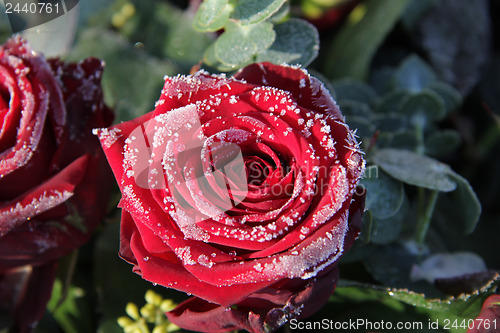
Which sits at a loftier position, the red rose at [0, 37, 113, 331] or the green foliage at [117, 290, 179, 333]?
the red rose at [0, 37, 113, 331]

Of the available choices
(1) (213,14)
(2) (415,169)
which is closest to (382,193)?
(2) (415,169)

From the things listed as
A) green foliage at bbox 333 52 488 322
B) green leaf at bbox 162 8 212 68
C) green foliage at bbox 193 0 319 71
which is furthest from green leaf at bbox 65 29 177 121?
green foliage at bbox 333 52 488 322

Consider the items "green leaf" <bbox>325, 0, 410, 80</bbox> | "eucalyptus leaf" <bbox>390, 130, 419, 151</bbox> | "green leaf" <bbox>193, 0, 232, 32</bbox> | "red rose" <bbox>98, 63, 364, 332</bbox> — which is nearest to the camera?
"red rose" <bbox>98, 63, 364, 332</bbox>

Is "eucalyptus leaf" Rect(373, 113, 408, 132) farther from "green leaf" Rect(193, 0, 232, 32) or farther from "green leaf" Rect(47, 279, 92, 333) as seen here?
"green leaf" Rect(47, 279, 92, 333)

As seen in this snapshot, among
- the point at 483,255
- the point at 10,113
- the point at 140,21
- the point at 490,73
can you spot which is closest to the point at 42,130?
the point at 10,113

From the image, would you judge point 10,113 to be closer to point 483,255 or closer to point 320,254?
point 320,254

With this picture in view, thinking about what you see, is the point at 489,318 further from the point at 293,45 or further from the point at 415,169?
the point at 293,45
